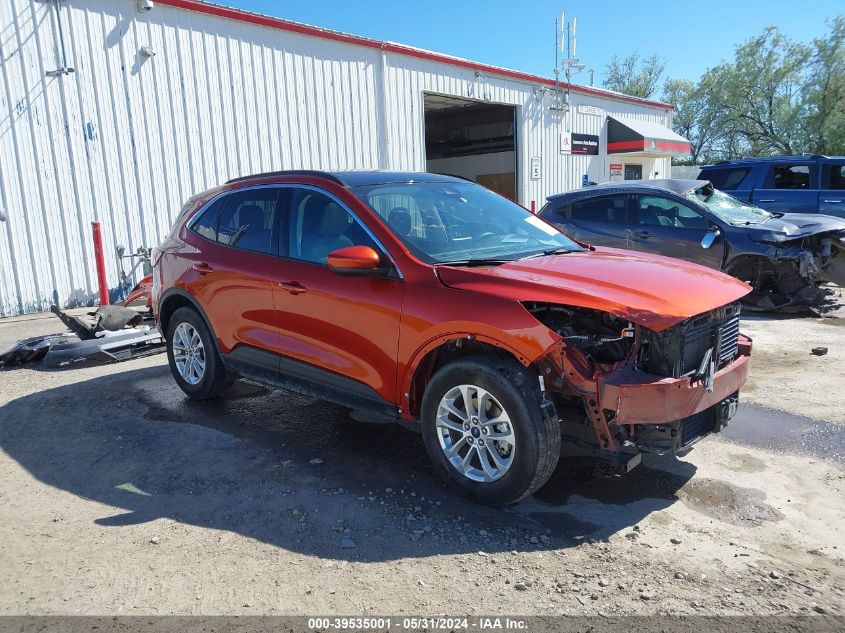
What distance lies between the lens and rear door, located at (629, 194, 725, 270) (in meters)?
8.52

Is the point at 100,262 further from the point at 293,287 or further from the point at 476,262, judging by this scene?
the point at 476,262

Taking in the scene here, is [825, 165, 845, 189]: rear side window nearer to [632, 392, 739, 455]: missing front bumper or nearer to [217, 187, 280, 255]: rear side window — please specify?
[632, 392, 739, 455]: missing front bumper

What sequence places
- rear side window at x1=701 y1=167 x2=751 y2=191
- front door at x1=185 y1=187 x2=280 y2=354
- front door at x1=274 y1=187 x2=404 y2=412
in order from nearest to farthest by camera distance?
1. front door at x1=274 y1=187 x2=404 y2=412
2. front door at x1=185 y1=187 x2=280 y2=354
3. rear side window at x1=701 y1=167 x2=751 y2=191

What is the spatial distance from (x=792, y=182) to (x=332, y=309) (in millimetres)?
10921

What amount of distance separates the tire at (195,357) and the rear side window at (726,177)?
34.2ft

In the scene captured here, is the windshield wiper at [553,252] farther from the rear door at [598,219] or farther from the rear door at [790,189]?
the rear door at [790,189]

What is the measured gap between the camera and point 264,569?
3.06m

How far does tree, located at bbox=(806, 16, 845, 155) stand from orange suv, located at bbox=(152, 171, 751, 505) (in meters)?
38.0

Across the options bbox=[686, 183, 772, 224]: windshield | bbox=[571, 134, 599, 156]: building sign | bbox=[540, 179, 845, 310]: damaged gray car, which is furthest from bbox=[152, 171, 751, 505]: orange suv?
bbox=[571, 134, 599, 156]: building sign

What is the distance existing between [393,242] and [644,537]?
7.02ft

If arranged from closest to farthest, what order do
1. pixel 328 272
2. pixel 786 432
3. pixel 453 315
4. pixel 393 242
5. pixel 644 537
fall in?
pixel 644 537 → pixel 453 315 → pixel 393 242 → pixel 328 272 → pixel 786 432

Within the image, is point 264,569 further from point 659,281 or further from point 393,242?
point 659,281

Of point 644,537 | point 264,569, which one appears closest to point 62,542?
point 264,569

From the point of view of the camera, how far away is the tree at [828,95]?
3475cm
